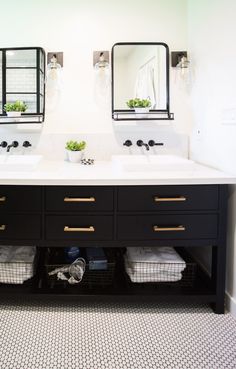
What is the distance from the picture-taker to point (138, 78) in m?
2.49

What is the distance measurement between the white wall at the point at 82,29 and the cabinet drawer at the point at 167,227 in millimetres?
1069

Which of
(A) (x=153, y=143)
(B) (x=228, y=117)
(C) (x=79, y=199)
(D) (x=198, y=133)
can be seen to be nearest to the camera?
(C) (x=79, y=199)

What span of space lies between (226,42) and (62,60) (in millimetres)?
1220

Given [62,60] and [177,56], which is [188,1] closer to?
[177,56]

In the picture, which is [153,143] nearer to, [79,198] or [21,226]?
[79,198]

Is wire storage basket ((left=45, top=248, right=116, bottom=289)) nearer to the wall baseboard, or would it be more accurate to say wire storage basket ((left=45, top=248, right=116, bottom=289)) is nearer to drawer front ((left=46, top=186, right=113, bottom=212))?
drawer front ((left=46, top=186, right=113, bottom=212))

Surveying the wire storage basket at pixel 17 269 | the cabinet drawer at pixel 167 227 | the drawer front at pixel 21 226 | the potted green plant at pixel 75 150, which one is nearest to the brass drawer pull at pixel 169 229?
the cabinet drawer at pixel 167 227

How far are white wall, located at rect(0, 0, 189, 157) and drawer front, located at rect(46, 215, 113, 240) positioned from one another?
3.19 feet

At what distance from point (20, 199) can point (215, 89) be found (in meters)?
1.39

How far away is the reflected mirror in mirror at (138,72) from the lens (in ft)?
8.20

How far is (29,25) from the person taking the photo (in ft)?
8.28

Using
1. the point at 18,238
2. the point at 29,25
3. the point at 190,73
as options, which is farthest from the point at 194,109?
the point at 18,238

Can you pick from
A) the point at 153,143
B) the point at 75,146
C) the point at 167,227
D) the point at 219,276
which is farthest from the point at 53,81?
the point at 219,276

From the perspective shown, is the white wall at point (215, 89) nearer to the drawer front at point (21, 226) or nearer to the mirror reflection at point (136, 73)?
the mirror reflection at point (136, 73)
